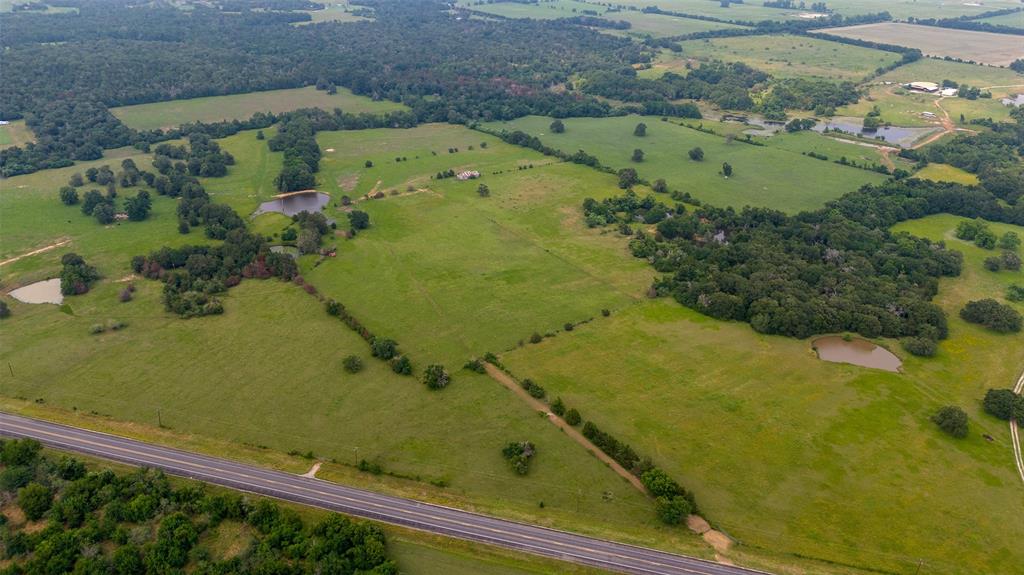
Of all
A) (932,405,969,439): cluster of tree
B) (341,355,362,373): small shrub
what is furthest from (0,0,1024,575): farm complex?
(341,355,362,373): small shrub

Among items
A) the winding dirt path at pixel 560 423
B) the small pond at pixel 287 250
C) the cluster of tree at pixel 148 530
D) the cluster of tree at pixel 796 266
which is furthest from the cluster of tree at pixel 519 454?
the small pond at pixel 287 250

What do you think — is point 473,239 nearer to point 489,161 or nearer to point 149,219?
point 489,161

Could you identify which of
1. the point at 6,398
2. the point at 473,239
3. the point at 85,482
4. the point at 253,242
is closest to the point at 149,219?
the point at 253,242

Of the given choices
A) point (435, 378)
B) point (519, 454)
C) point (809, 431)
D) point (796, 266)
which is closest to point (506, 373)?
point (435, 378)

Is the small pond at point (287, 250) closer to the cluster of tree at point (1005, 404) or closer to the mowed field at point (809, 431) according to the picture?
the mowed field at point (809, 431)

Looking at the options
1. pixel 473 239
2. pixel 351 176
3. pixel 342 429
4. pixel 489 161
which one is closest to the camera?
pixel 342 429
